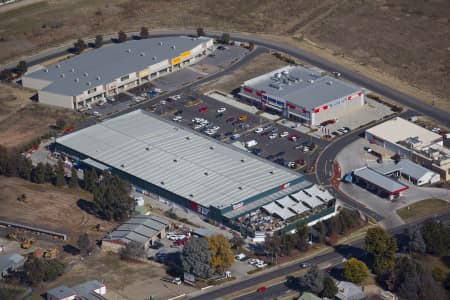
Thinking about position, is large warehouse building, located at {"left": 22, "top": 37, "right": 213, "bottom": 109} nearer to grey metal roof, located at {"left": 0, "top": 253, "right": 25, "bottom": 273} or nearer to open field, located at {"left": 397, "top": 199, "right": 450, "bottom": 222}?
grey metal roof, located at {"left": 0, "top": 253, "right": 25, "bottom": 273}

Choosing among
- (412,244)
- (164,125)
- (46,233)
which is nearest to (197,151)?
(164,125)

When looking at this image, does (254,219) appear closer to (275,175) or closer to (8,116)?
(275,175)

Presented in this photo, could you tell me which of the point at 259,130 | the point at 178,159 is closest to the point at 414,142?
the point at 259,130

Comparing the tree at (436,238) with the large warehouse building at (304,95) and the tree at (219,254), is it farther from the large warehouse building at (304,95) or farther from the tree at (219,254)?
the large warehouse building at (304,95)

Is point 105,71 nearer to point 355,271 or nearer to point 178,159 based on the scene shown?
point 178,159

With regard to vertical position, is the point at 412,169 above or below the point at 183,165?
below
